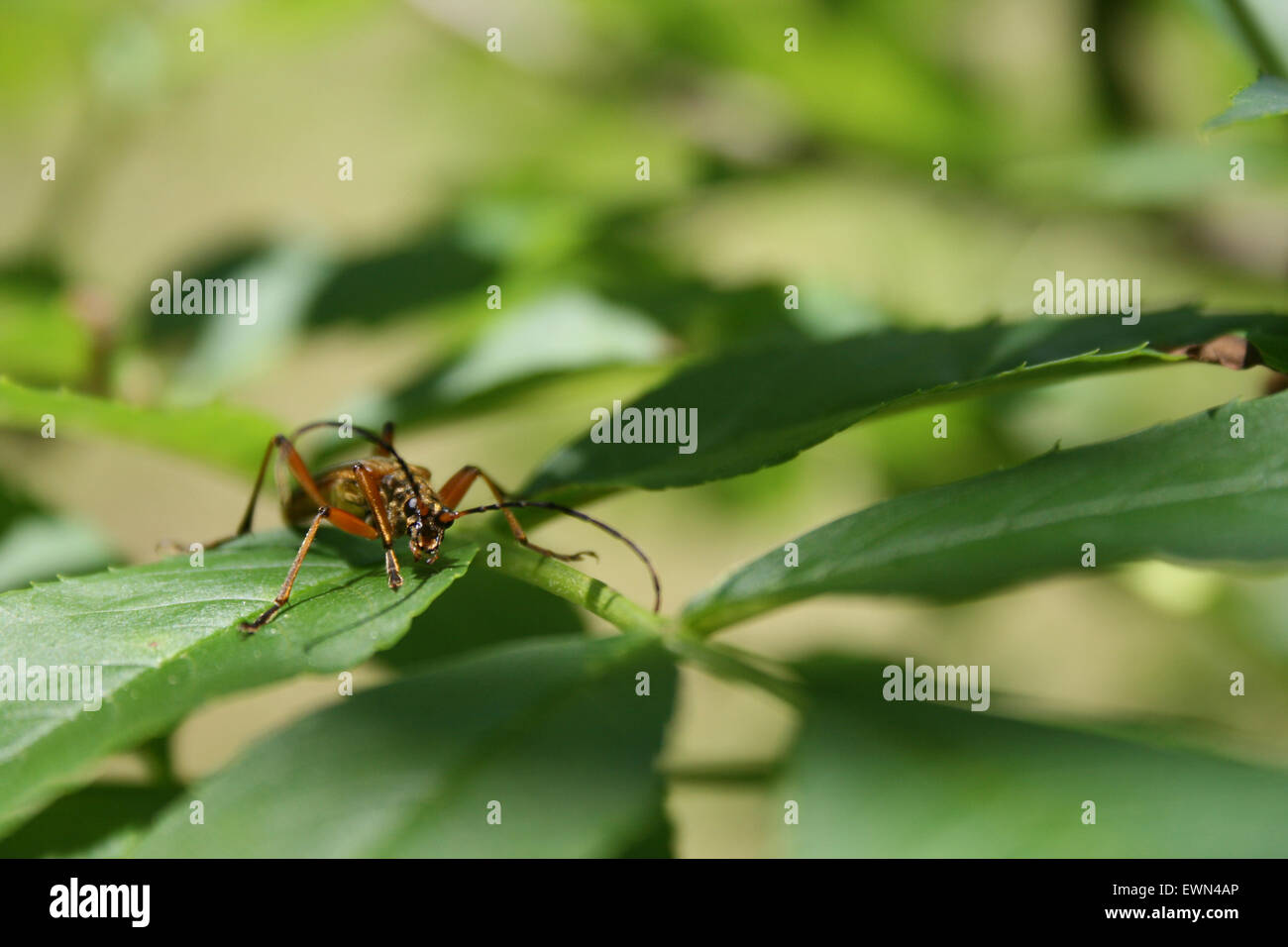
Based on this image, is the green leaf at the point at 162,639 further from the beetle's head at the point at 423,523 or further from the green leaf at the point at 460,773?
the beetle's head at the point at 423,523

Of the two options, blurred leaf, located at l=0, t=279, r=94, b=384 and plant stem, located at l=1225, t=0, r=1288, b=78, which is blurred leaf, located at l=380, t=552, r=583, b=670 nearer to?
blurred leaf, located at l=0, t=279, r=94, b=384

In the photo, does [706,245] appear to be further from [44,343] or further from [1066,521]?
[1066,521]

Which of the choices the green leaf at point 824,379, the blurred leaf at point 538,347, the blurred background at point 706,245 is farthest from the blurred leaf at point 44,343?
the green leaf at point 824,379

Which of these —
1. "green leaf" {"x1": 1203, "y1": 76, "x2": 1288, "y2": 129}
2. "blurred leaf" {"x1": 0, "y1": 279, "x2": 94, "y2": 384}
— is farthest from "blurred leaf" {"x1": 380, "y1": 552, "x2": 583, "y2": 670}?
"blurred leaf" {"x1": 0, "y1": 279, "x2": 94, "y2": 384}

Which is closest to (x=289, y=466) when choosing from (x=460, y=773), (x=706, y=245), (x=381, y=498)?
(x=381, y=498)

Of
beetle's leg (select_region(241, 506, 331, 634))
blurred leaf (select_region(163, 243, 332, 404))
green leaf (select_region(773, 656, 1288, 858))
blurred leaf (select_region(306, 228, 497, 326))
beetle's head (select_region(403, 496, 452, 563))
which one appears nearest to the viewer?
green leaf (select_region(773, 656, 1288, 858))

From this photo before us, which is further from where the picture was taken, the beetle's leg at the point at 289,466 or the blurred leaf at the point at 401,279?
the blurred leaf at the point at 401,279
